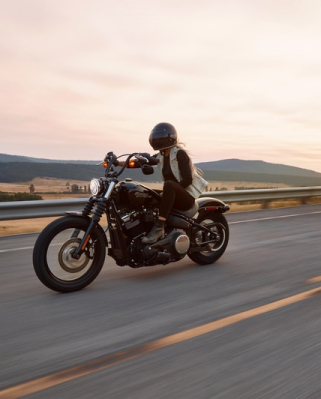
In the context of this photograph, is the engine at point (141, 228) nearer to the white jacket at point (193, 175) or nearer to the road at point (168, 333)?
the road at point (168, 333)

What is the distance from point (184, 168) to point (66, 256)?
1825mm

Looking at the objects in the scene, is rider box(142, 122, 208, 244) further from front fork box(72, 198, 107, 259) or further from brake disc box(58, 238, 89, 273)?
brake disc box(58, 238, 89, 273)

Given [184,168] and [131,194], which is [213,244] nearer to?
[184,168]

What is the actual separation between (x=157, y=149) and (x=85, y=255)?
5.28ft

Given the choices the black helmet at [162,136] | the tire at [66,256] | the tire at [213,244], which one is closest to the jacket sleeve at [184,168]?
the black helmet at [162,136]

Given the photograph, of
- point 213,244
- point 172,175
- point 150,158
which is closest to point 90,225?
point 150,158

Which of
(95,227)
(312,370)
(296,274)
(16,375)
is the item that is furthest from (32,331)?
(296,274)

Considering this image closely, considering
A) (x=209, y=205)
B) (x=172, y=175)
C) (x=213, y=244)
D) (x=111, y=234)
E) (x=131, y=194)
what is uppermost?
(x=172, y=175)

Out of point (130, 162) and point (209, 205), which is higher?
point (130, 162)

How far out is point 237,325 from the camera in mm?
4402

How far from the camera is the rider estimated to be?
6.20 m

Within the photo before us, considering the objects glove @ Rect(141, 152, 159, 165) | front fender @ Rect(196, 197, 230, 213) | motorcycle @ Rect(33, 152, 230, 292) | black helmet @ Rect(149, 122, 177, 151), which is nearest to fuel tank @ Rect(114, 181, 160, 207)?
motorcycle @ Rect(33, 152, 230, 292)

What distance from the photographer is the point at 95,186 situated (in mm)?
5629

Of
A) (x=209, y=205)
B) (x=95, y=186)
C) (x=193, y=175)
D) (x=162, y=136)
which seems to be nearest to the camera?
(x=95, y=186)
